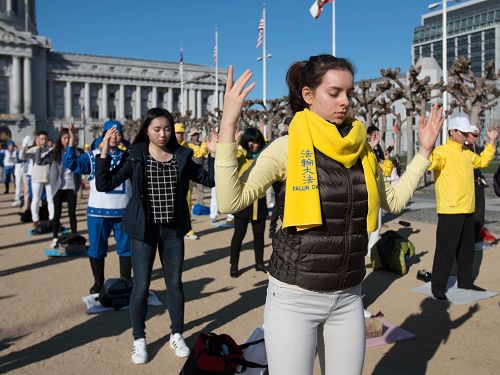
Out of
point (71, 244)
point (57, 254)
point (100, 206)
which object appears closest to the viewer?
point (100, 206)

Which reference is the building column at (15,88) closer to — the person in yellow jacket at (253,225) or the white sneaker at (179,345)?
the person in yellow jacket at (253,225)

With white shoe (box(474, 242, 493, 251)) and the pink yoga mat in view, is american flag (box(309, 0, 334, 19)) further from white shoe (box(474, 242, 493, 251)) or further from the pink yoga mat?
the pink yoga mat

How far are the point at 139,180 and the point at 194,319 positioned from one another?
172 cm

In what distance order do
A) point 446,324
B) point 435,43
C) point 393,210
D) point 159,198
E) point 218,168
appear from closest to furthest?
point 218,168
point 393,210
point 159,198
point 446,324
point 435,43

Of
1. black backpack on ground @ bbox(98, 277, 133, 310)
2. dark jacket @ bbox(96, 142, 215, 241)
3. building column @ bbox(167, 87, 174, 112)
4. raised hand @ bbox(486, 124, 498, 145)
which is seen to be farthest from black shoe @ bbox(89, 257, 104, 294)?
building column @ bbox(167, 87, 174, 112)

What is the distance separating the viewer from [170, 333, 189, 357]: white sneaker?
394 centimetres

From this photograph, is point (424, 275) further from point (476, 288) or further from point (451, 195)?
point (451, 195)

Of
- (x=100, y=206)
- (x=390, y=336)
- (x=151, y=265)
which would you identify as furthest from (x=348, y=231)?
(x=100, y=206)

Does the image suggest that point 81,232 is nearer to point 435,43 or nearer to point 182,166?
point 182,166

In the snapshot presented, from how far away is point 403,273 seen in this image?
21.5ft

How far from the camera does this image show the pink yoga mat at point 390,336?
413cm

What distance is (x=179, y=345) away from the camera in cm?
398

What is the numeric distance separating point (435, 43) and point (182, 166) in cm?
11785

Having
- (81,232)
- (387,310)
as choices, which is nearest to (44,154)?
(81,232)
